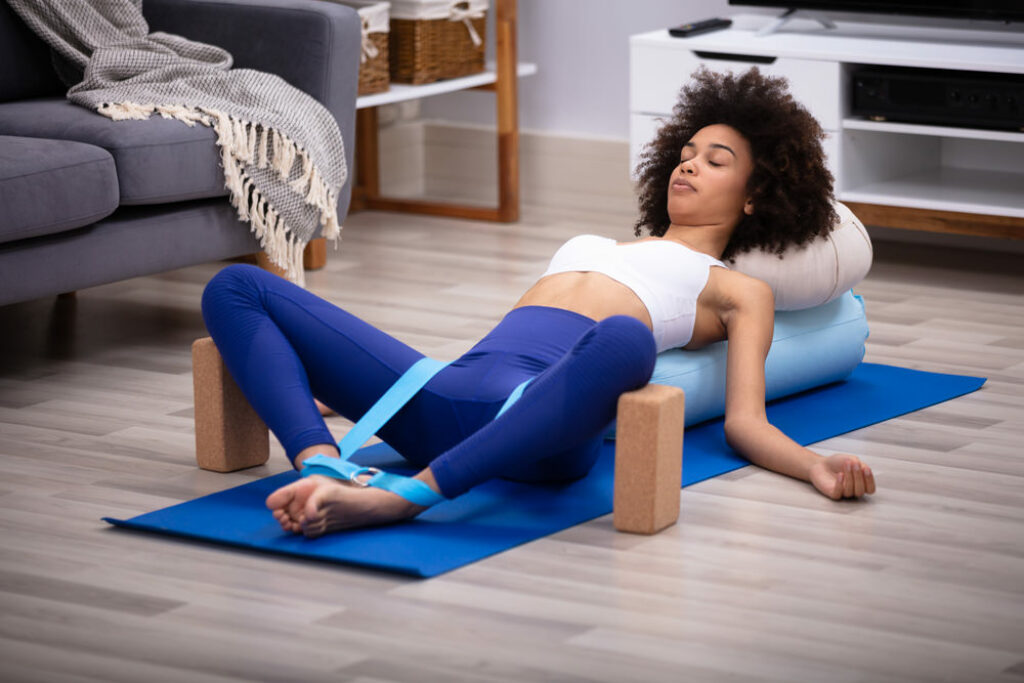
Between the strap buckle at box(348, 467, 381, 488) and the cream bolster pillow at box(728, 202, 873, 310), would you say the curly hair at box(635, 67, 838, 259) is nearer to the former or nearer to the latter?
the cream bolster pillow at box(728, 202, 873, 310)

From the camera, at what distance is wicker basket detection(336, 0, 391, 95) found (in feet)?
12.5

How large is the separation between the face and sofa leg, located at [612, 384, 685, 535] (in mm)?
502

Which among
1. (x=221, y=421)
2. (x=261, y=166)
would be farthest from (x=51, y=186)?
(x=221, y=421)

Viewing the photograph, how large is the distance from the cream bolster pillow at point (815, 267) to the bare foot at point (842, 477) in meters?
0.41

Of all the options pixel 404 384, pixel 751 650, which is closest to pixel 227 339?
pixel 404 384

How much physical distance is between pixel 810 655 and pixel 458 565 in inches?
17.5

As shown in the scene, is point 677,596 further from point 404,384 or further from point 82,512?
point 82,512

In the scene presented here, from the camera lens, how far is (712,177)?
7.68 feet

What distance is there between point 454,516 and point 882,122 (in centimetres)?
195

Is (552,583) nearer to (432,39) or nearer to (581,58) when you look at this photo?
(432,39)

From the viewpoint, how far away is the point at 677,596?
1771 millimetres

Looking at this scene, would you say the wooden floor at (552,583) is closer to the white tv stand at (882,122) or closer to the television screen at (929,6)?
the white tv stand at (882,122)

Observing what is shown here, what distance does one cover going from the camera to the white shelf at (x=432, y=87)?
3.86 metres

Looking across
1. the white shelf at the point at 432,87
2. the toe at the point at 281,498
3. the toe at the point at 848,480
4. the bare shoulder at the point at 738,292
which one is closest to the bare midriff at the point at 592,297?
the bare shoulder at the point at 738,292
